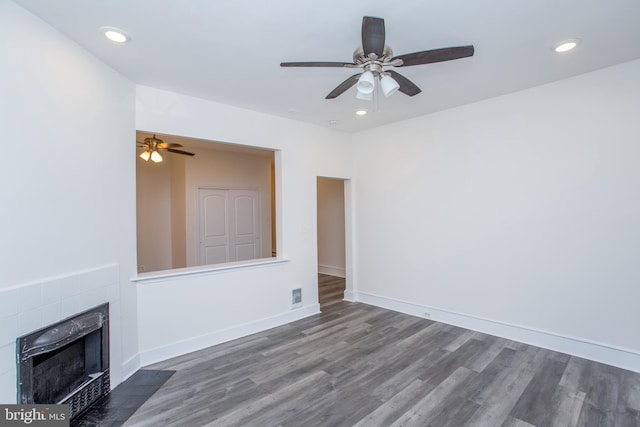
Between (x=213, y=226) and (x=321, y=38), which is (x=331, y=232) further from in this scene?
(x=321, y=38)

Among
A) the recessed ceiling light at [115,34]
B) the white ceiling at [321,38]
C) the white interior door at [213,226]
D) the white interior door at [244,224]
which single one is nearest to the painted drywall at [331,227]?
the white interior door at [244,224]

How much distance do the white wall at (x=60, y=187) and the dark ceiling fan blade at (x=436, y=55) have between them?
2.38 m

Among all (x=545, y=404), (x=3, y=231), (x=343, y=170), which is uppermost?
(x=343, y=170)

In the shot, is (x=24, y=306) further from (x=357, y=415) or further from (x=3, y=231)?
(x=357, y=415)

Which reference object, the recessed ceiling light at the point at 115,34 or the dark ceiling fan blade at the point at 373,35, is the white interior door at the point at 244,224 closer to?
the recessed ceiling light at the point at 115,34

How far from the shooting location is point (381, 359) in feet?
10.3

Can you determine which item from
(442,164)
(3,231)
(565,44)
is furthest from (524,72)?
(3,231)

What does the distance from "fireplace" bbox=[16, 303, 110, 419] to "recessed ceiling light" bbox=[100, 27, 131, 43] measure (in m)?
2.08

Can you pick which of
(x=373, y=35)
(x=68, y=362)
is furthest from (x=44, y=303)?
(x=373, y=35)

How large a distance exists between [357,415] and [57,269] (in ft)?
7.96

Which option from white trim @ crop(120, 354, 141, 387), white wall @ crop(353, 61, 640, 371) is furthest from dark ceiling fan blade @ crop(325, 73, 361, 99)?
white trim @ crop(120, 354, 141, 387)

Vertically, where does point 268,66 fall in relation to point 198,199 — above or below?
above

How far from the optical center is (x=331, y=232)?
7.20m

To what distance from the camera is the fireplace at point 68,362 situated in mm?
1916
